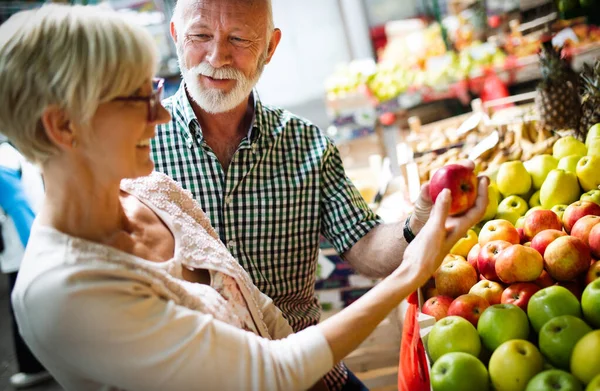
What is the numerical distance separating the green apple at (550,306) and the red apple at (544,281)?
0.22 meters

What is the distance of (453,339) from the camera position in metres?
1.41

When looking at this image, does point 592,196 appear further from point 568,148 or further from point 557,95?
point 557,95

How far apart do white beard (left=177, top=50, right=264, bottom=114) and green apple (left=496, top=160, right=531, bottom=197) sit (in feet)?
3.72

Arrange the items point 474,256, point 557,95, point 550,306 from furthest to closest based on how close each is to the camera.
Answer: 1. point 557,95
2. point 474,256
3. point 550,306

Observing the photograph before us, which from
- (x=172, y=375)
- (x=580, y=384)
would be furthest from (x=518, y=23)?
(x=172, y=375)

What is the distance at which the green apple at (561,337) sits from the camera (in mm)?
1251

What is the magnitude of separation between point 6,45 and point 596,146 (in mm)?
2101

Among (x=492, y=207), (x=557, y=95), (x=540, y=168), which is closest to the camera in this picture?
(x=492, y=207)

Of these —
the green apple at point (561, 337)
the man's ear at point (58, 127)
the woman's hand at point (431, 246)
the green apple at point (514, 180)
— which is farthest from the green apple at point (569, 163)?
the man's ear at point (58, 127)

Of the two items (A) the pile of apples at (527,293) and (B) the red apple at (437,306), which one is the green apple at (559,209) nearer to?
(A) the pile of apples at (527,293)

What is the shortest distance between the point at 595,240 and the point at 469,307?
42 cm

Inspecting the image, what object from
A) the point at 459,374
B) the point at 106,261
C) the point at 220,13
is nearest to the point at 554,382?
the point at 459,374

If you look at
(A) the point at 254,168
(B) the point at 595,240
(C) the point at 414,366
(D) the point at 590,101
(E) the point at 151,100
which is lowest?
(C) the point at 414,366

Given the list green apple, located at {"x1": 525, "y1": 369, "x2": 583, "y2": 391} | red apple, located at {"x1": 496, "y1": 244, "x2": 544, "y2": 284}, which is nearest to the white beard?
red apple, located at {"x1": 496, "y1": 244, "x2": 544, "y2": 284}
